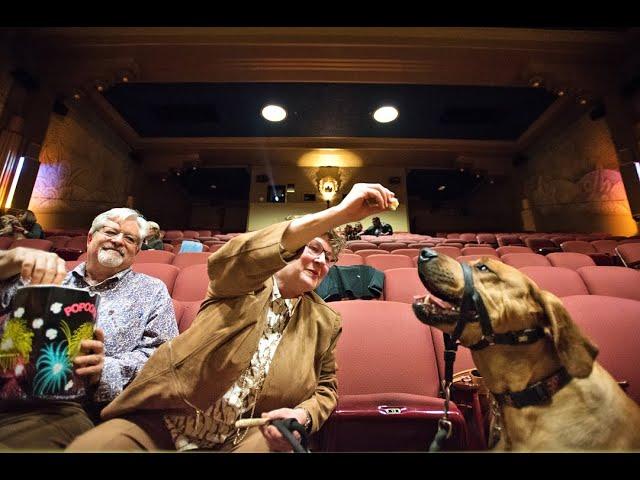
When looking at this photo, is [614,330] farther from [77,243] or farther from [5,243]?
[5,243]

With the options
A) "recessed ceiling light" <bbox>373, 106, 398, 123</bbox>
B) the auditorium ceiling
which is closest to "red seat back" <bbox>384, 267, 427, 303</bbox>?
the auditorium ceiling

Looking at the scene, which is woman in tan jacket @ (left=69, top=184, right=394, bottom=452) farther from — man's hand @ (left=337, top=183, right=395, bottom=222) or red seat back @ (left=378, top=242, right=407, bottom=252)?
red seat back @ (left=378, top=242, right=407, bottom=252)

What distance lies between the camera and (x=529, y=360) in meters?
0.71

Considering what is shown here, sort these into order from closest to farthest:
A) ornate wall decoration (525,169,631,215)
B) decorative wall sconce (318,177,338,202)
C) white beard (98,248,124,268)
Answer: white beard (98,248,124,268), ornate wall decoration (525,169,631,215), decorative wall sconce (318,177,338,202)

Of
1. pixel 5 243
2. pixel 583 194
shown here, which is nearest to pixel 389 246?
pixel 5 243

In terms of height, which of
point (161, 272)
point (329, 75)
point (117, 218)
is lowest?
point (161, 272)

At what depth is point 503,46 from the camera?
16.1 feet

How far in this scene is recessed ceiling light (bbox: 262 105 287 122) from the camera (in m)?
6.40

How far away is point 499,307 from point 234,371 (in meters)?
0.65

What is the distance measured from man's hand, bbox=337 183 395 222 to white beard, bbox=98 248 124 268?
2.91 feet

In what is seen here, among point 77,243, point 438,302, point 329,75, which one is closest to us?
point 438,302

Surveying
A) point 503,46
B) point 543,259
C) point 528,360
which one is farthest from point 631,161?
point 528,360

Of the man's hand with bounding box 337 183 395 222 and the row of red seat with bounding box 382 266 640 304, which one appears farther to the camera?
the row of red seat with bounding box 382 266 640 304

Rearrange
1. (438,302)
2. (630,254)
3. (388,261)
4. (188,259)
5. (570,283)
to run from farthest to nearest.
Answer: (630,254), (388,261), (188,259), (570,283), (438,302)
